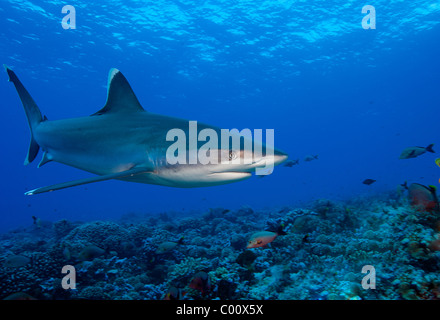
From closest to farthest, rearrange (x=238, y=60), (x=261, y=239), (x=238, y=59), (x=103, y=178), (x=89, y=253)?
(x=103, y=178) → (x=261, y=239) → (x=89, y=253) → (x=238, y=59) → (x=238, y=60)

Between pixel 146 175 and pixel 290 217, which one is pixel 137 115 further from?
pixel 290 217

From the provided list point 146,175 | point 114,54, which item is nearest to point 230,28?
point 114,54

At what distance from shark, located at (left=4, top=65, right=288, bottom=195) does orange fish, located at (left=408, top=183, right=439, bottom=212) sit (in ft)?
10.6

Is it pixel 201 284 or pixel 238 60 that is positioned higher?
pixel 238 60

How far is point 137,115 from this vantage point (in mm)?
4895

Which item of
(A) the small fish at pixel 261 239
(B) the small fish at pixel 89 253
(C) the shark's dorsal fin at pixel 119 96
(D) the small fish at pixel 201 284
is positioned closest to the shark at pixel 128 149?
(C) the shark's dorsal fin at pixel 119 96

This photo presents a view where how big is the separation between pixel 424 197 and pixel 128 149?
226 inches

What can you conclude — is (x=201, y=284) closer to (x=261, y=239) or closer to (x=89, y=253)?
(x=261, y=239)

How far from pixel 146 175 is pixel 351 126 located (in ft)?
312

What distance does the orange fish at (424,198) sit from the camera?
4348 millimetres

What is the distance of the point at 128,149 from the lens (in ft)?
14.4

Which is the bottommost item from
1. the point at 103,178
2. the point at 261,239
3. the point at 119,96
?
the point at 261,239

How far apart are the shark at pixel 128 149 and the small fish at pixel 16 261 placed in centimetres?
229

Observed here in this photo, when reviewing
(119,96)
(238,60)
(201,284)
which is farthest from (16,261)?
(238,60)
